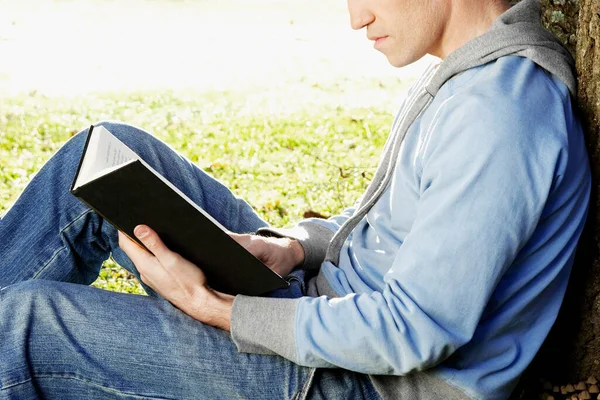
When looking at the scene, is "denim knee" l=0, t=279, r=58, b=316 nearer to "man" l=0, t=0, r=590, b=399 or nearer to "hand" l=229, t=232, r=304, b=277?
"man" l=0, t=0, r=590, b=399

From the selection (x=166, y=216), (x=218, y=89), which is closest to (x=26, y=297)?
(x=166, y=216)

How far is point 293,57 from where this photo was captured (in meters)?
9.99

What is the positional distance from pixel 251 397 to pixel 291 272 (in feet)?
2.14

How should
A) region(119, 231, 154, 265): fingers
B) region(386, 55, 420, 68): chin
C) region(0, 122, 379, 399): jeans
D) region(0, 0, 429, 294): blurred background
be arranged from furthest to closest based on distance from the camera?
region(0, 0, 429, 294): blurred background, region(386, 55, 420, 68): chin, region(119, 231, 154, 265): fingers, region(0, 122, 379, 399): jeans

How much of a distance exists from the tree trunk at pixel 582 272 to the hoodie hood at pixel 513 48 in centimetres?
6

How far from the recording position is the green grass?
19.0 ft

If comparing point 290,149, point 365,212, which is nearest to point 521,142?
point 365,212

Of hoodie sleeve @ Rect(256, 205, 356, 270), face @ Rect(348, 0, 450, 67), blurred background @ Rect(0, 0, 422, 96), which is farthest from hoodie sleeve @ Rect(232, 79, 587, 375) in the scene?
blurred background @ Rect(0, 0, 422, 96)

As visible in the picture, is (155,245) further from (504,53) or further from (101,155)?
(504,53)

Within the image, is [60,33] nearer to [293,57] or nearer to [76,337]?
[293,57]

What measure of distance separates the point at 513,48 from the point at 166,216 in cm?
99

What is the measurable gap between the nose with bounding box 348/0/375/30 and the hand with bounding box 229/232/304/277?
28.9 inches

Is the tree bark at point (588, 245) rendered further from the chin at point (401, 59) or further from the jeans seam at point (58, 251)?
the jeans seam at point (58, 251)

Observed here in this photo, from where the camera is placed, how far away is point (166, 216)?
7.61 feet
